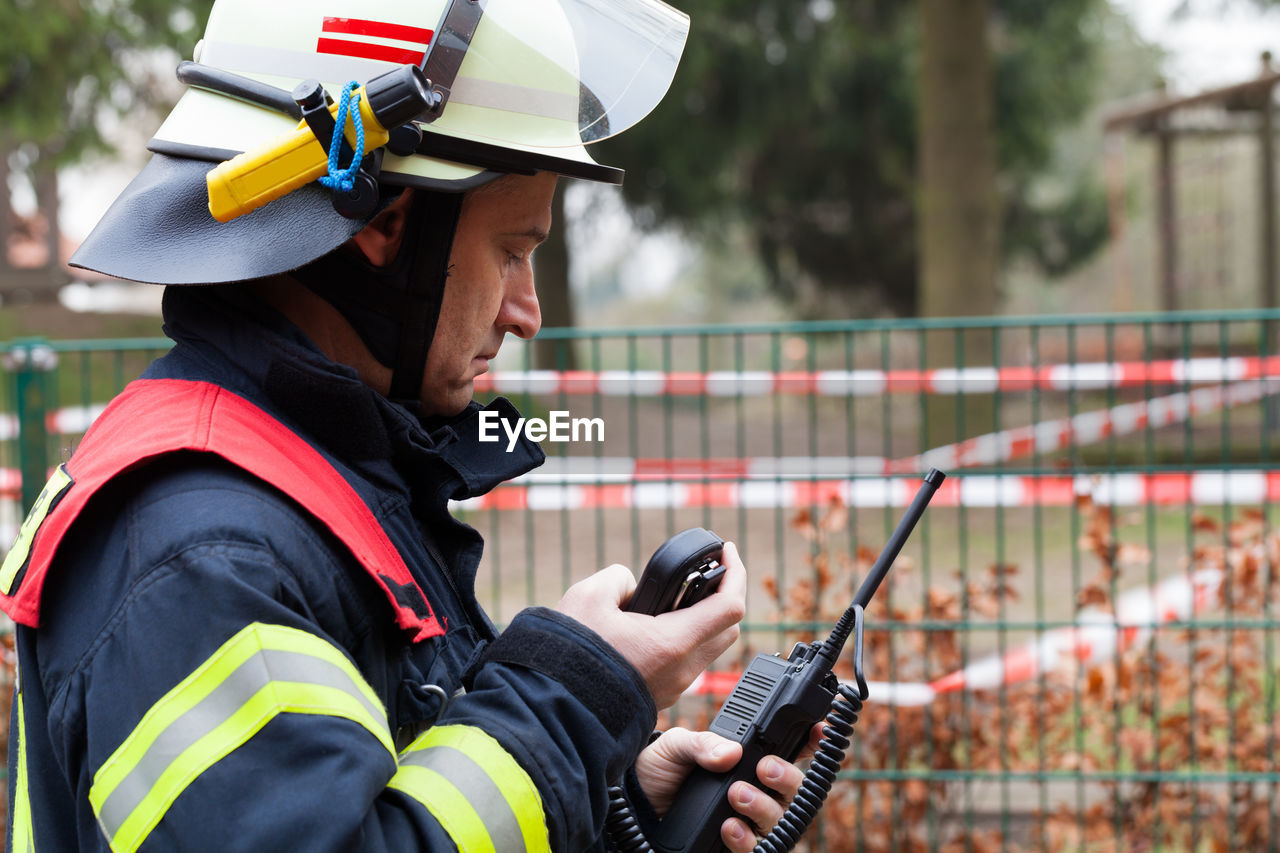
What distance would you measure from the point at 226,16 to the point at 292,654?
74 cm

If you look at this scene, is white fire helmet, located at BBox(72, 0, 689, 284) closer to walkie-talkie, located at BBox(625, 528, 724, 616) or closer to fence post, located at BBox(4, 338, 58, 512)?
walkie-talkie, located at BBox(625, 528, 724, 616)

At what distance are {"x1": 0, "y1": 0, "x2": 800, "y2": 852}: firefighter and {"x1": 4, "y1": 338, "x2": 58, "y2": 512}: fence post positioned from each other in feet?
8.93

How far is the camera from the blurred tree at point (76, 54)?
9.68m

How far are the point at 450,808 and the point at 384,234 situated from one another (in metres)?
0.60

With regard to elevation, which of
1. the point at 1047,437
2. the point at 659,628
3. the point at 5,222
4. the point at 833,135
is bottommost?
the point at 1047,437

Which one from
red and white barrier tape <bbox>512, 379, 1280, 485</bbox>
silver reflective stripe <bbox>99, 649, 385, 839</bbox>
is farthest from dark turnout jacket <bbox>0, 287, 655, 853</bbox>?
red and white barrier tape <bbox>512, 379, 1280, 485</bbox>

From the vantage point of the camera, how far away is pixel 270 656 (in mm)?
973

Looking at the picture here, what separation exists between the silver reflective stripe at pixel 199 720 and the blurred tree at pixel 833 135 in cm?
1049

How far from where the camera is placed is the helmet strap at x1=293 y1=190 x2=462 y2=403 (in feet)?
4.30

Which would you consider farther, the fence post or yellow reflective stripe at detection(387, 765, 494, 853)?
the fence post

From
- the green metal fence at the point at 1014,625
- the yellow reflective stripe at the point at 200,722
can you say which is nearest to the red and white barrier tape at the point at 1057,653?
the green metal fence at the point at 1014,625

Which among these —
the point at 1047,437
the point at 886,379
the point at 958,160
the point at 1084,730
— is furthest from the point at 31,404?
the point at 958,160

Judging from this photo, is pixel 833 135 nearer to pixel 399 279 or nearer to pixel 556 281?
pixel 556 281

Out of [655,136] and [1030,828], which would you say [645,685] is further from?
[655,136]
